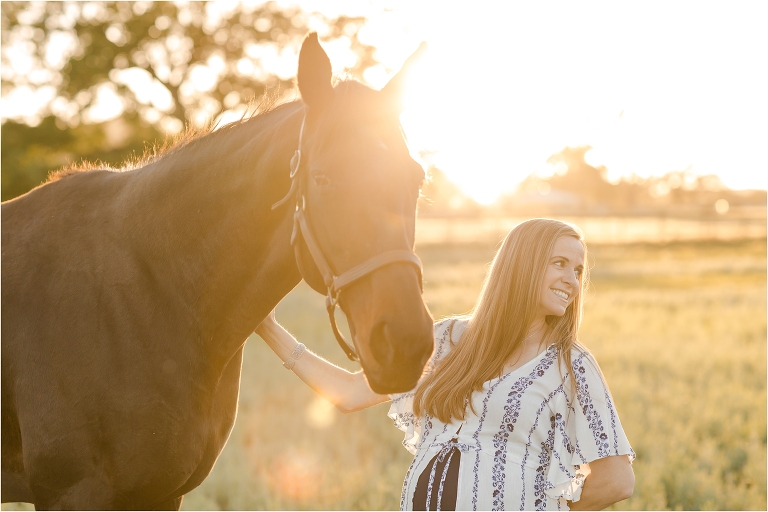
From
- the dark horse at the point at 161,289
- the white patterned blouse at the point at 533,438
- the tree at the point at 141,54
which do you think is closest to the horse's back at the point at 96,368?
the dark horse at the point at 161,289

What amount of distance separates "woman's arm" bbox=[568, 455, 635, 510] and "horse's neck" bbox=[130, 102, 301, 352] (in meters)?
1.46

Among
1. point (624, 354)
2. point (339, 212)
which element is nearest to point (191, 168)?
point (339, 212)

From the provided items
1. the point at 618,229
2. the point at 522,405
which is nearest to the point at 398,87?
the point at 522,405

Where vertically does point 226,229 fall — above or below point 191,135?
below

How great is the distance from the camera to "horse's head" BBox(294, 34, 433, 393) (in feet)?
5.81

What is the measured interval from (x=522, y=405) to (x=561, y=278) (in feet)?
1.98

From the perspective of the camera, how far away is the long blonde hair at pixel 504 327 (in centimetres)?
258

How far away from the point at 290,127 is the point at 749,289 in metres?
18.1

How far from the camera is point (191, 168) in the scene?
239cm

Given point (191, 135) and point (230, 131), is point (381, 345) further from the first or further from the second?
point (191, 135)

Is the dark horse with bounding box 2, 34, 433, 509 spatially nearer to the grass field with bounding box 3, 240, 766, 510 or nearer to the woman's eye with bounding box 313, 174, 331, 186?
the woman's eye with bounding box 313, 174, 331, 186

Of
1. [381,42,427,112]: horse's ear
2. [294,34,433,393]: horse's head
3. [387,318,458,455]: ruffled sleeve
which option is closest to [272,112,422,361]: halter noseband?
[294,34,433,393]: horse's head

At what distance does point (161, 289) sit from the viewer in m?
2.34

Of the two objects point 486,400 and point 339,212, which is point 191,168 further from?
point 486,400
